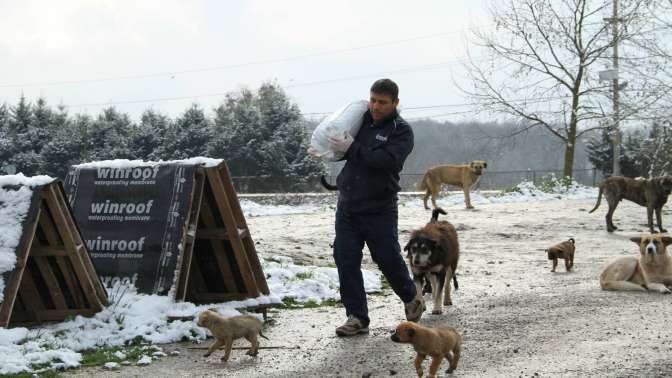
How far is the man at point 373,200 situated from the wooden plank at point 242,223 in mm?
1248

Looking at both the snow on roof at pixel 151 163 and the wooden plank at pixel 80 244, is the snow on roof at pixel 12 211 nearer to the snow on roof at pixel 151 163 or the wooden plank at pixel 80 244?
the wooden plank at pixel 80 244

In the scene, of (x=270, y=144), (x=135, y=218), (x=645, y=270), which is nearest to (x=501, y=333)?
(x=645, y=270)

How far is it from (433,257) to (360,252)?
1199 mm

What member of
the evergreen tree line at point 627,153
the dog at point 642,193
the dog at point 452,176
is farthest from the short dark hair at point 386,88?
the evergreen tree line at point 627,153

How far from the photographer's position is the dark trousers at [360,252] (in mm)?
7652

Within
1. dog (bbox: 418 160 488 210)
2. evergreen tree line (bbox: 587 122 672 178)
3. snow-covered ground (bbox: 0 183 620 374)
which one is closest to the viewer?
snow-covered ground (bbox: 0 183 620 374)

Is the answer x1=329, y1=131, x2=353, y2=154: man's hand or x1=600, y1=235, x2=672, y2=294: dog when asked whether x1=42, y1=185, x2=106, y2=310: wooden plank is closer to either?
x1=329, y1=131, x2=353, y2=154: man's hand

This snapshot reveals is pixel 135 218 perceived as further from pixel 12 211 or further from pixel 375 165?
pixel 375 165

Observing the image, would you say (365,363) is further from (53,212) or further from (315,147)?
(53,212)

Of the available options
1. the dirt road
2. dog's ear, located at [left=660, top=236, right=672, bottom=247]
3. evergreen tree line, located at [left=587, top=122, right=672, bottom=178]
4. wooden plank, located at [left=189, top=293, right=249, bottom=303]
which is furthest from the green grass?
evergreen tree line, located at [left=587, top=122, right=672, bottom=178]

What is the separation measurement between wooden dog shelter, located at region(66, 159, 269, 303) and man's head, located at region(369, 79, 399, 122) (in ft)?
5.88

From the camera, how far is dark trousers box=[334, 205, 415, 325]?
765 centimetres

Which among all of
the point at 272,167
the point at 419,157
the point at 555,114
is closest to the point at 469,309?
the point at 555,114

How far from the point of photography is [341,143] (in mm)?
7375
